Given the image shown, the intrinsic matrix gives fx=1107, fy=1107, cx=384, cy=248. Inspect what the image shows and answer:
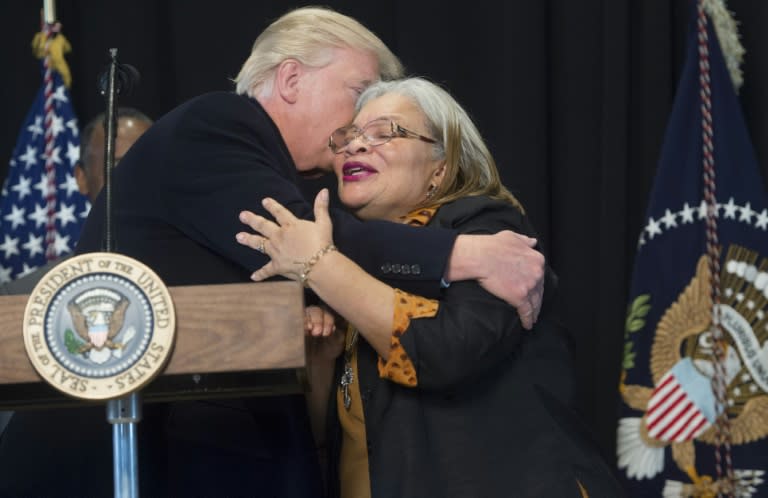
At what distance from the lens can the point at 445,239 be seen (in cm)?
189

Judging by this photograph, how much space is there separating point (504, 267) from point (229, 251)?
0.47m

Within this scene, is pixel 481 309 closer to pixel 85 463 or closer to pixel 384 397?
pixel 384 397

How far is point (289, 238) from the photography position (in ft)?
5.72

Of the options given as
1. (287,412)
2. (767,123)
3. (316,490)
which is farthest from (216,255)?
(767,123)

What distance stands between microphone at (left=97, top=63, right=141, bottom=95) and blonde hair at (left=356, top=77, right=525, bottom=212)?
0.95 metres

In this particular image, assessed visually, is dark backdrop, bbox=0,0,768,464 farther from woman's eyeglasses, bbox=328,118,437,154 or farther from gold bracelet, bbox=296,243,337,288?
gold bracelet, bbox=296,243,337,288

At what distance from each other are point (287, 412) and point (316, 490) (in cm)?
15

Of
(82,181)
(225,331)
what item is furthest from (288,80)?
(82,181)

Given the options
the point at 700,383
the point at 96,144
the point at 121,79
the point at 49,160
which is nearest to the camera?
the point at 121,79

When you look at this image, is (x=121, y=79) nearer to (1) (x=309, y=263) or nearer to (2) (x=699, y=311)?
(1) (x=309, y=263)

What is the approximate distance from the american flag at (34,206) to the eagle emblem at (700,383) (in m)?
2.01

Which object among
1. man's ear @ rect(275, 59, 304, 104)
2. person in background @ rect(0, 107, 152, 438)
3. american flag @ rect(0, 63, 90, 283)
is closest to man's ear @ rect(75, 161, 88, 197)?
person in background @ rect(0, 107, 152, 438)

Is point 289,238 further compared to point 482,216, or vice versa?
point 482,216

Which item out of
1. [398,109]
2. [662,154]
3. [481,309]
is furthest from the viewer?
[662,154]
